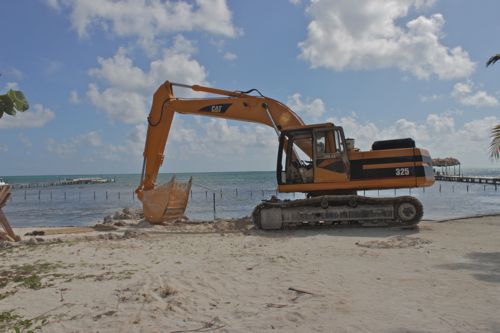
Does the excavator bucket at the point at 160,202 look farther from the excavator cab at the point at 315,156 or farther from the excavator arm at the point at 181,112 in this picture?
the excavator cab at the point at 315,156

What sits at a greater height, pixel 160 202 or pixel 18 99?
pixel 18 99

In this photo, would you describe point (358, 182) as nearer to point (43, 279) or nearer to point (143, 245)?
point (143, 245)

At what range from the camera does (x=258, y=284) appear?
650cm

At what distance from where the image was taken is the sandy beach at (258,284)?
4949 mm

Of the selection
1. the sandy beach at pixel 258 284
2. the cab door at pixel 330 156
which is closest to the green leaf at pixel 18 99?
the sandy beach at pixel 258 284

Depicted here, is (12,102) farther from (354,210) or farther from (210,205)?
(210,205)

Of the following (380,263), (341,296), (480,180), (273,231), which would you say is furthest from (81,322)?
(480,180)

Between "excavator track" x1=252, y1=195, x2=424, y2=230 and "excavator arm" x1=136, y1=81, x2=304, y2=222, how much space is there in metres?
2.65

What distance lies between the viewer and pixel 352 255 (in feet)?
28.1

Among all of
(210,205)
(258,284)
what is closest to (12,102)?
(258,284)

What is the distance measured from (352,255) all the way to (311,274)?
1847mm

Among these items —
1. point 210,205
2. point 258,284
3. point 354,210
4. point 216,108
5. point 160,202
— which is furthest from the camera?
point 210,205

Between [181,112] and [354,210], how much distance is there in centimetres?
627

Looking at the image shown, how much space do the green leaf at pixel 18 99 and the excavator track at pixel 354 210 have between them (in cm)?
878
